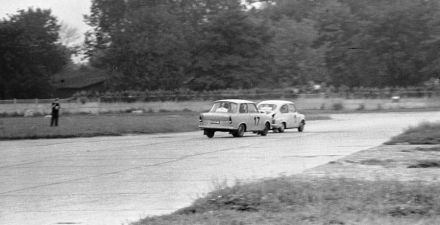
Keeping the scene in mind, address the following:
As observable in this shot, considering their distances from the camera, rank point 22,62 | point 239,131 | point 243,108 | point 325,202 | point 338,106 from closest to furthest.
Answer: point 325,202
point 239,131
point 243,108
point 338,106
point 22,62

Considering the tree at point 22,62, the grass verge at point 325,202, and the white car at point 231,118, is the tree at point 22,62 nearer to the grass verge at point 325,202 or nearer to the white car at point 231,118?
the white car at point 231,118

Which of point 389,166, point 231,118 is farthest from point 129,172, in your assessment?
point 231,118

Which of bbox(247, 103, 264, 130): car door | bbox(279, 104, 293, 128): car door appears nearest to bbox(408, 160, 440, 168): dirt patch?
bbox(247, 103, 264, 130): car door

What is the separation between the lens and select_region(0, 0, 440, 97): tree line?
311 ft

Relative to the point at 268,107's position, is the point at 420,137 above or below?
below

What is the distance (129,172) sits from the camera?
61.9 ft

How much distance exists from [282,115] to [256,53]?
5817 centimetres

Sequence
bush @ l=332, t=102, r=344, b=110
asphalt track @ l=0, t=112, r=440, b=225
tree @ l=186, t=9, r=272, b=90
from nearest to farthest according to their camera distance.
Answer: asphalt track @ l=0, t=112, r=440, b=225, bush @ l=332, t=102, r=344, b=110, tree @ l=186, t=9, r=272, b=90

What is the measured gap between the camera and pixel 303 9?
462 ft

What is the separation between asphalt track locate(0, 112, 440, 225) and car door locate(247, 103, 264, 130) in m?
4.21

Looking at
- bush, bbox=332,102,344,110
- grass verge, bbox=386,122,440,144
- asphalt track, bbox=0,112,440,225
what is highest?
bush, bbox=332,102,344,110

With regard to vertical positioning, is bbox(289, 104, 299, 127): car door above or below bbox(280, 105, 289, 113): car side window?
below

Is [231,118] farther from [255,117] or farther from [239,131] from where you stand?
[255,117]

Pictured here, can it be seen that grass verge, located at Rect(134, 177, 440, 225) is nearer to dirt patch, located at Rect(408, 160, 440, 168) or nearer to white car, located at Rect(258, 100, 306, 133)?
dirt patch, located at Rect(408, 160, 440, 168)
